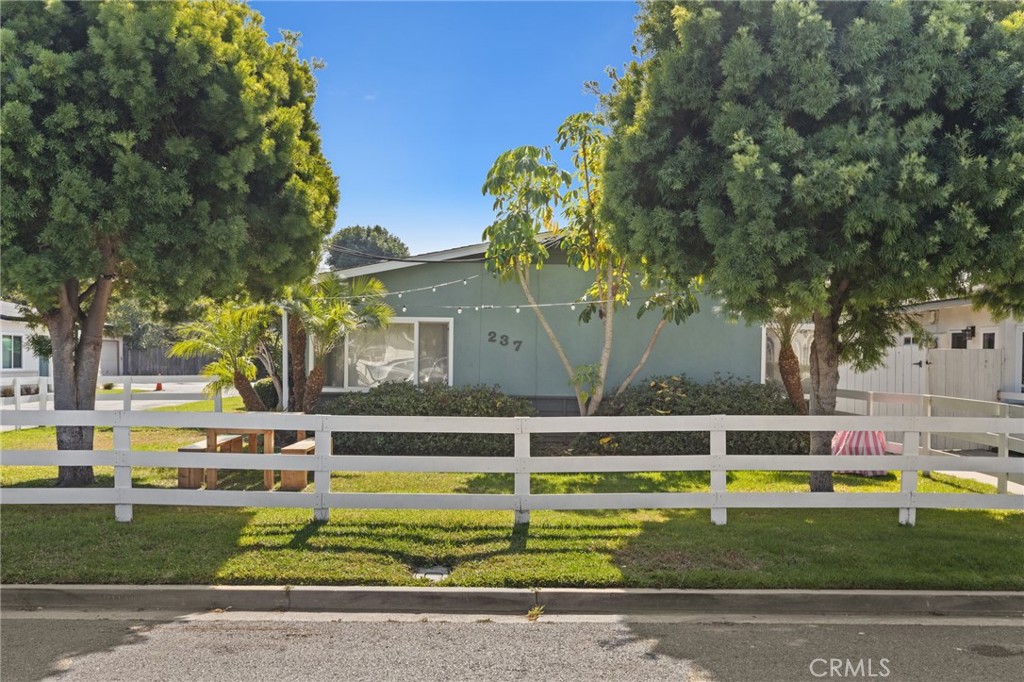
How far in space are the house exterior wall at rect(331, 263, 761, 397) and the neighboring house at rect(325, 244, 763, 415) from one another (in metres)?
0.02

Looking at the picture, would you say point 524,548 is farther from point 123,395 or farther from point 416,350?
point 123,395

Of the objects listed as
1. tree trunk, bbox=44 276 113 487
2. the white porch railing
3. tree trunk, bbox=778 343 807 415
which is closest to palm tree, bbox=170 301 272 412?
tree trunk, bbox=44 276 113 487

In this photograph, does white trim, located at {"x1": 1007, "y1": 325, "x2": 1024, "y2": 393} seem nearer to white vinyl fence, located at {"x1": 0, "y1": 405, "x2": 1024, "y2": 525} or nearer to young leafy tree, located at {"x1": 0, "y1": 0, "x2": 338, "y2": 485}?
white vinyl fence, located at {"x1": 0, "y1": 405, "x2": 1024, "y2": 525}

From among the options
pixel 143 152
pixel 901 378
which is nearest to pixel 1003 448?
pixel 901 378

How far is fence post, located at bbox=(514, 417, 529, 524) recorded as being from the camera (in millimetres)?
6297

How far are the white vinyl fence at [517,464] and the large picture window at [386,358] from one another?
5713 millimetres

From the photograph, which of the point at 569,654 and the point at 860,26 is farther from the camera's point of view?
the point at 860,26

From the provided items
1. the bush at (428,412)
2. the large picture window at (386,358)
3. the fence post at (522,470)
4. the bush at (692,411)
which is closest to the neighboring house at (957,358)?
the bush at (692,411)

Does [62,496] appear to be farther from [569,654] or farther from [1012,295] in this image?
[1012,295]

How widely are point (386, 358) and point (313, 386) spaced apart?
152 centimetres

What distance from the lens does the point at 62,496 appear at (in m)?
6.35

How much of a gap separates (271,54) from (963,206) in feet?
23.9

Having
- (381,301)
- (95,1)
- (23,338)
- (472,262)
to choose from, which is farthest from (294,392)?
(23,338)

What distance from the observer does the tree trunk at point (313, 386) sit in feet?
37.1
